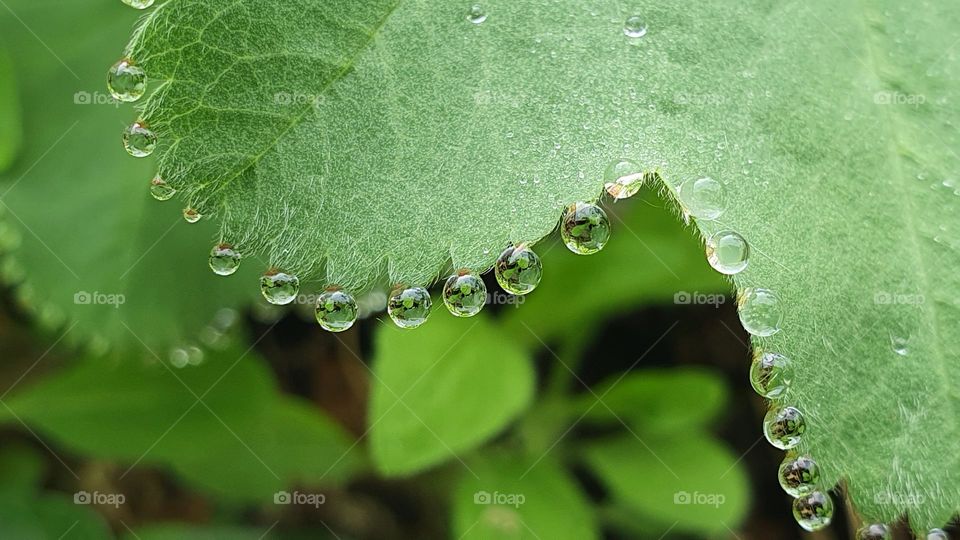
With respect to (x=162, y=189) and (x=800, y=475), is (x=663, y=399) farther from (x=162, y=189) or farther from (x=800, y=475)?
(x=162, y=189)

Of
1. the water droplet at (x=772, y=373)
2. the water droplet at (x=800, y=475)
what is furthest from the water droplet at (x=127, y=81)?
the water droplet at (x=800, y=475)

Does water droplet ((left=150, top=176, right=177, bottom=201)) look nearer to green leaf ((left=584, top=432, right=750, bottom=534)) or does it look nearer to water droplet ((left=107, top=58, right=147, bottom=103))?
water droplet ((left=107, top=58, right=147, bottom=103))

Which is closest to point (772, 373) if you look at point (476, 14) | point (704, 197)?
point (704, 197)

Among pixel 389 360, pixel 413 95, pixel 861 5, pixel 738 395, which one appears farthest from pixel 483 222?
pixel 738 395

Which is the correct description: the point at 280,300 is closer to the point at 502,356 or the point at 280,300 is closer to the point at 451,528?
the point at 502,356

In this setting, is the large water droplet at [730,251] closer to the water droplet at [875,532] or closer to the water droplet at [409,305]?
the water droplet at [409,305]
